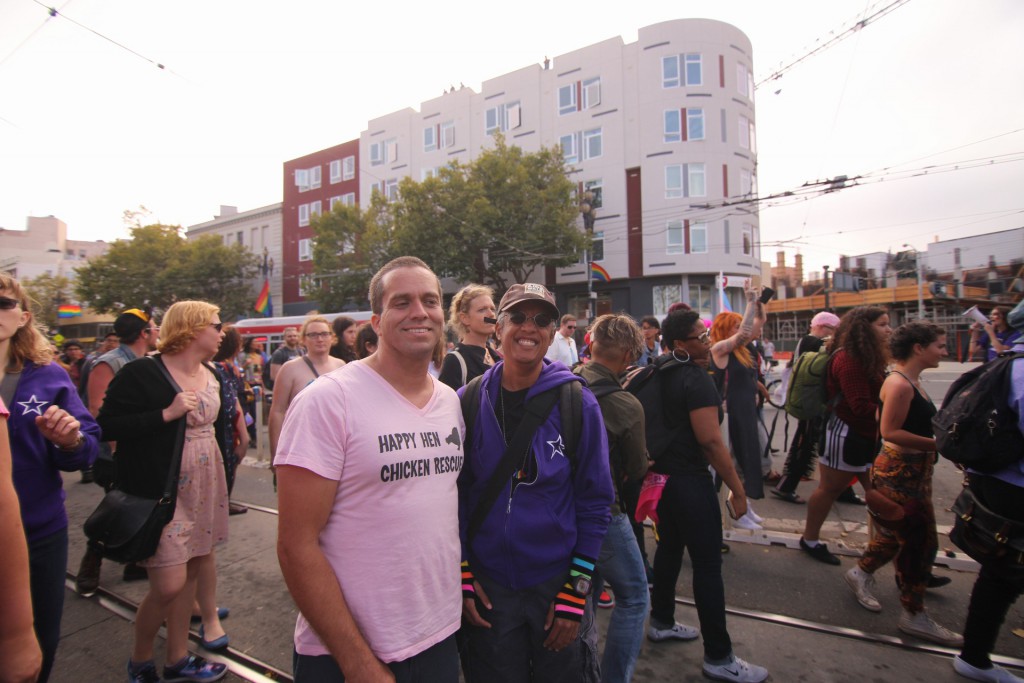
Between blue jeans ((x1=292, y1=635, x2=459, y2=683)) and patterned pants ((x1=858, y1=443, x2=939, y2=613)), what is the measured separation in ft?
10.6

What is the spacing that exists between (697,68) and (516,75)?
10.6 meters

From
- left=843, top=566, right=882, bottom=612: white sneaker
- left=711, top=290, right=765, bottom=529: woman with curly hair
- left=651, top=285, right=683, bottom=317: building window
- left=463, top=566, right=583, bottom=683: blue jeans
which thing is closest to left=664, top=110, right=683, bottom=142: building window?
left=651, top=285, right=683, bottom=317: building window

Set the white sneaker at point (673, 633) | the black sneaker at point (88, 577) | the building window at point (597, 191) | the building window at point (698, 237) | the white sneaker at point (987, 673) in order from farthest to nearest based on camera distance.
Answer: the building window at point (597, 191) → the building window at point (698, 237) → the black sneaker at point (88, 577) → the white sneaker at point (673, 633) → the white sneaker at point (987, 673)

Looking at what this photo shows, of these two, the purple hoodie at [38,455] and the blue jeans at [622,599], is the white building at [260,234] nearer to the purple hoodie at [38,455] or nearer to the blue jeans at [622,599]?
the purple hoodie at [38,455]

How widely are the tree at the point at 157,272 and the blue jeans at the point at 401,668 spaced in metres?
36.1

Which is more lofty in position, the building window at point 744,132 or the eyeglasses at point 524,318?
the building window at point 744,132

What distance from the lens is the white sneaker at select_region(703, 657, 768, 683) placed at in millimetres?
2793

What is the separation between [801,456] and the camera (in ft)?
18.2

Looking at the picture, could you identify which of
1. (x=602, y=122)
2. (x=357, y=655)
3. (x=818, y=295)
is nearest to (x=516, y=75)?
(x=602, y=122)

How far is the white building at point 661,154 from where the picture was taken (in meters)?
26.1

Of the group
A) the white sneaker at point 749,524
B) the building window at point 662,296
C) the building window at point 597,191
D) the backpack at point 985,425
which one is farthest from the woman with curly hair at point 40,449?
the building window at point 597,191

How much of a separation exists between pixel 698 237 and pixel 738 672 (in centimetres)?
2601

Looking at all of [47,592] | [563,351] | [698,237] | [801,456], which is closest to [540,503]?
[47,592]

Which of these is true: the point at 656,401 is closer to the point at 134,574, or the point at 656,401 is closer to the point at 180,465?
the point at 180,465
